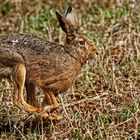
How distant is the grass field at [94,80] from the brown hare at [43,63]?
0.20 meters

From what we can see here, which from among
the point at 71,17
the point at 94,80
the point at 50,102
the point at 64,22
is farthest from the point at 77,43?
the point at 94,80

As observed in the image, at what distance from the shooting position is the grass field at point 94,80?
8.23 meters

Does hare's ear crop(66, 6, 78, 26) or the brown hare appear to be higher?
hare's ear crop(66, 6, 78, 26)

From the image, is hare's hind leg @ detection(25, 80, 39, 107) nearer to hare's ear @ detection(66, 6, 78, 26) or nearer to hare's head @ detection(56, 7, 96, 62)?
hare's head @ detection(56, 7, 96, 62)

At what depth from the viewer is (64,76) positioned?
8258mm

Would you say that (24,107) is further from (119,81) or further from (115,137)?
(119,81)

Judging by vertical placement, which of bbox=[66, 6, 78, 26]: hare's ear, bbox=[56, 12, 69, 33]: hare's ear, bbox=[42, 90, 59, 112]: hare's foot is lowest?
bbox=[42, 90, 59, 112]: hare's foot

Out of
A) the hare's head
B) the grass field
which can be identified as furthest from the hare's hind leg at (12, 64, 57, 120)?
the hare's head

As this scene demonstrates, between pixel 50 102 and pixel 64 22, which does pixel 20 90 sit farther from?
pixel 64 22

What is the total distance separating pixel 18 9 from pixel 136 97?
4578 millimetres

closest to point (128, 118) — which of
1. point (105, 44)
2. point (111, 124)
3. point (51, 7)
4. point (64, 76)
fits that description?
point (111, 124)

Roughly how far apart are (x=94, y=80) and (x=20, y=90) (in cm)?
181

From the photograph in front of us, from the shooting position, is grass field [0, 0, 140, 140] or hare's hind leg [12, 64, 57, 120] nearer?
hare's hind leg [12, 64, 57, 120]

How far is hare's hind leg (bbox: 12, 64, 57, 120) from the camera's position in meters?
8.03
